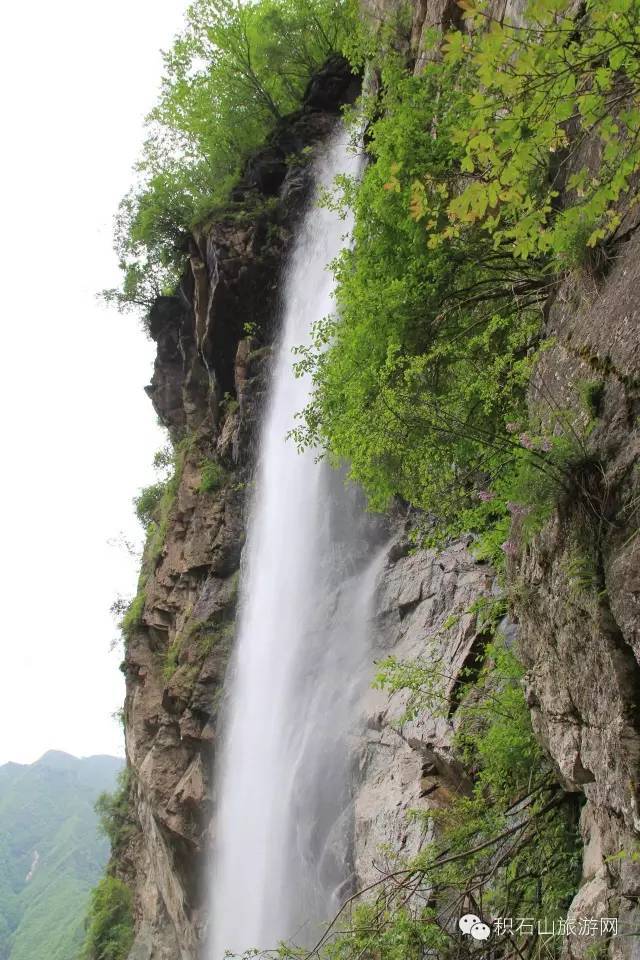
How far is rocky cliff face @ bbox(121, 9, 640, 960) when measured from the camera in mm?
4176

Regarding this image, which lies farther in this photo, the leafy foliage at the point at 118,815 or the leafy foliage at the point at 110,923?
the leafy foliage at the point at 118,815

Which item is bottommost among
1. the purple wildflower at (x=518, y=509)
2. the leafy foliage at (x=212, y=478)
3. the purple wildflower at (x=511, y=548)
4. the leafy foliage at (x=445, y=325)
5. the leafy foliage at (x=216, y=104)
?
the purple wildflower at (x=511, y=548)

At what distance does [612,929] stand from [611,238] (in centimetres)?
449

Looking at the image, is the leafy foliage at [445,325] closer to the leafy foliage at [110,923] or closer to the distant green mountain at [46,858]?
the leafy foliage at [110,923]

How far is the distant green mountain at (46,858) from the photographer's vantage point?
63.0 m

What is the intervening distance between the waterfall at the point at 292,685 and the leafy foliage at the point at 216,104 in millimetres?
6112

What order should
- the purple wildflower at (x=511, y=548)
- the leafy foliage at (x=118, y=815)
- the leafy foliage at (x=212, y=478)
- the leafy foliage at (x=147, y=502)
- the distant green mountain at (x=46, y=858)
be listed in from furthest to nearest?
the distant green mountain at (x=46, y=858)
the leafy foliage at (x=147, y=502)
the leafy foliage at (x=118, y=815)
the leafy foliage at (x=212, y=478)
the purple wildflower at (x=511, y=548)

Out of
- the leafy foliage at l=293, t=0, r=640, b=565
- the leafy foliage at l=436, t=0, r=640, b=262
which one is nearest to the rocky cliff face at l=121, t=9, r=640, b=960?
the leafy foliage at l=293, t=0, r=640, b=565

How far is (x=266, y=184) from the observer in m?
20.2

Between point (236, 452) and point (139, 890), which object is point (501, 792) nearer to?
point (236, 452)

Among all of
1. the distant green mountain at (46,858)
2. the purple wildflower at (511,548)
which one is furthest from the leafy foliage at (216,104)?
the distant green mountain at (46,858)

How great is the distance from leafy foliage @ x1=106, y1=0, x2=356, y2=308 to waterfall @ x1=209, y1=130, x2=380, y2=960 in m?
6.11

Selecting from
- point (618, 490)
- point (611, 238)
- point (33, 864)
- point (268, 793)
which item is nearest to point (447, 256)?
point (611, 238)

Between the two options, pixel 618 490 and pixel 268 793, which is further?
pixel 268 793
